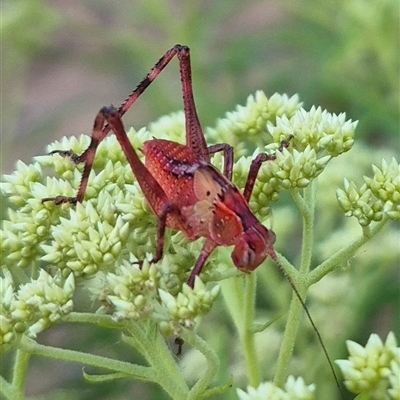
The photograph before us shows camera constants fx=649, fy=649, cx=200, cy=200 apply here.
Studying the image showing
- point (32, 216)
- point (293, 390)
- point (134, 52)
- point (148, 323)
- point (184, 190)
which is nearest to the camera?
point (293, 390)

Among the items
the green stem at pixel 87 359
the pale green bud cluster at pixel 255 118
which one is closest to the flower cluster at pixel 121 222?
the green stem at pixel 87 359

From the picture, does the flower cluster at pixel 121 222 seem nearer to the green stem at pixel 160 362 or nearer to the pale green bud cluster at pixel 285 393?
the green stem at pixel 160 362

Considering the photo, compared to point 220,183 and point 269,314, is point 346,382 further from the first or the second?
point 269,314

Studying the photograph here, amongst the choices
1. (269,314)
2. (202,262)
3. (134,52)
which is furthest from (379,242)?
(134,52)

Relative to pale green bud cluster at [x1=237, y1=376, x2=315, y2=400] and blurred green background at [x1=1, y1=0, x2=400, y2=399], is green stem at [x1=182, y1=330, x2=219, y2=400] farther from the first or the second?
blurred green background at [x1=1, y1=0, x2=400, y2=399]

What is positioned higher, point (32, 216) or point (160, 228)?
point (32, 216)

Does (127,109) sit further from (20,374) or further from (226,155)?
(20,374)

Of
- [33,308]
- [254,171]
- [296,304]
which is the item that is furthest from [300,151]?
[33,308]
